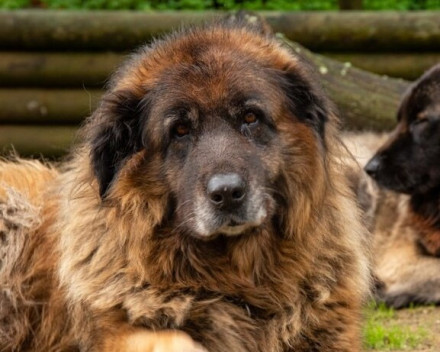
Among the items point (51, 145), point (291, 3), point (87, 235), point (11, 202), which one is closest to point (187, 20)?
point (51, 145)

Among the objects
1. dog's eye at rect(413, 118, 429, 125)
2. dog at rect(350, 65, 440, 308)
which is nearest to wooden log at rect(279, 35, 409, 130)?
dog at rect(350, 65, 440, 308)

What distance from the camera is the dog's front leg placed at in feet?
13.8

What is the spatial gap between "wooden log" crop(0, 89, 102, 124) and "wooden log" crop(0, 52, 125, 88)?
15cm

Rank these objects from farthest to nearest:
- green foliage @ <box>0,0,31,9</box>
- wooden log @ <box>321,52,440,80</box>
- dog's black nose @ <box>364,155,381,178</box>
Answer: green foliage @ <box>0,0,31,9</box>, wooden log @ <box>321,52,440,80</box>, dog's black nose @ <box>364,155,381,178</box>

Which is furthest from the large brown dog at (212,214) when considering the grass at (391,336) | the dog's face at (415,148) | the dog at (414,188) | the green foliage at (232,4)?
Answer: the green foliage at (232,4)

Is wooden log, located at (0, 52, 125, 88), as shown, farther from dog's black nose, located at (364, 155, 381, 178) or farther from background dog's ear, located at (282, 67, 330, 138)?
background dog's ear, located at (282, 67, 330, 138)

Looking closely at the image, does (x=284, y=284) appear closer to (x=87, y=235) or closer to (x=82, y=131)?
(x=87, y=235)

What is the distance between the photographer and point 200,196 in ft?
14.2

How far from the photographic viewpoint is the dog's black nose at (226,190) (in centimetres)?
423

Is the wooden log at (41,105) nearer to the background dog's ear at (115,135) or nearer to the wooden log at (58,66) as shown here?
the wooden log at (58,66)

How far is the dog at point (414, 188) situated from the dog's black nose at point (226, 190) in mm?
3283

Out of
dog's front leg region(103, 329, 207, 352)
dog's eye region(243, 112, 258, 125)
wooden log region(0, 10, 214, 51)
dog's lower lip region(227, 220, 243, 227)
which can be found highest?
dog's eye region(243, 112, 258, 125)

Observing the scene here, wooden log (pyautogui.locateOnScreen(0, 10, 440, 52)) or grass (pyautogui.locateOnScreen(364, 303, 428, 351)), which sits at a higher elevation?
wooden log (pyautogui.locateOnScreen(0, 10, 440, 52))

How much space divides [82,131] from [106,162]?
526 millimetres
